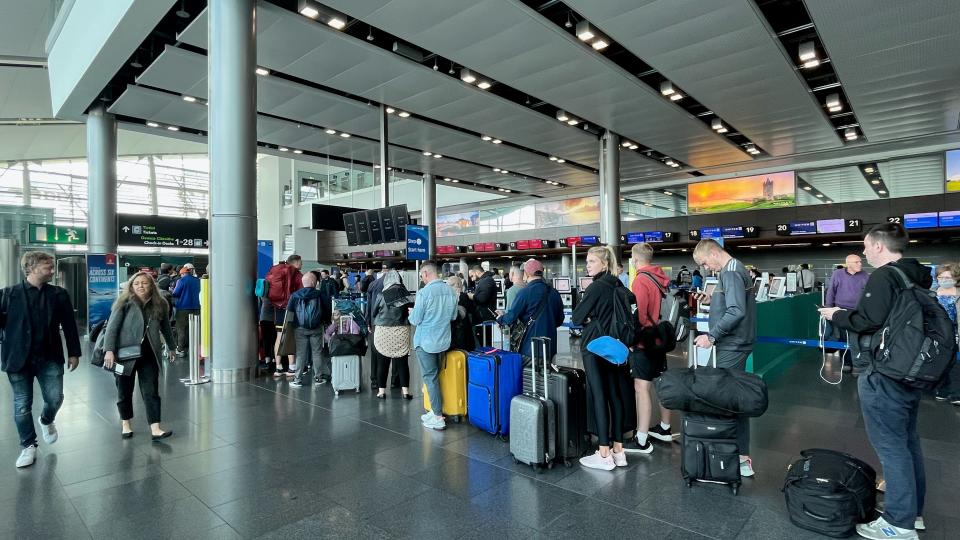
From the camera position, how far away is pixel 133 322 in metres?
4.39

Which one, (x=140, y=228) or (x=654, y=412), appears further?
(x=140, y=228)

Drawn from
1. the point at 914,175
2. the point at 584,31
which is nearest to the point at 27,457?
the point at 584,31

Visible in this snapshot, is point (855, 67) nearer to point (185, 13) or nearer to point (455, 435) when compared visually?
point (455, 435)

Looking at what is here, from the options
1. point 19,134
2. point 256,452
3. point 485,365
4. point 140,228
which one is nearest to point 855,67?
point 485,365

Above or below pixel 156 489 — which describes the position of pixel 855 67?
above

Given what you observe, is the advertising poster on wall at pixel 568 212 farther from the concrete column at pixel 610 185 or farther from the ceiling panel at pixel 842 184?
the ceiling panel at pixel 842 184

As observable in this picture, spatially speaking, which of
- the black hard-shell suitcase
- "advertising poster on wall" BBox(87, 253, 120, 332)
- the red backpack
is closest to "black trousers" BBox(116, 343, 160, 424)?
the red backpack

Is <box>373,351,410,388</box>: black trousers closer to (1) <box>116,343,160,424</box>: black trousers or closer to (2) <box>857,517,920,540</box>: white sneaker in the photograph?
(1) <box>116,343,160,424</box>: black trousers

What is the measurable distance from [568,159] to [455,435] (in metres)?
14.9

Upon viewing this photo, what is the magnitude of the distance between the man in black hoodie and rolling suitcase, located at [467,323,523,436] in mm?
2484

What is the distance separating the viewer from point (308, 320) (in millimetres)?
6742

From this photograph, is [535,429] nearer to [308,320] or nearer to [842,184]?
[308,320]

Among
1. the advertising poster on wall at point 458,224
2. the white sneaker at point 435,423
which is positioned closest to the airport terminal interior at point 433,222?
the white sneaker at point 435,423

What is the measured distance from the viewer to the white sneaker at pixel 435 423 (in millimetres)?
4812
